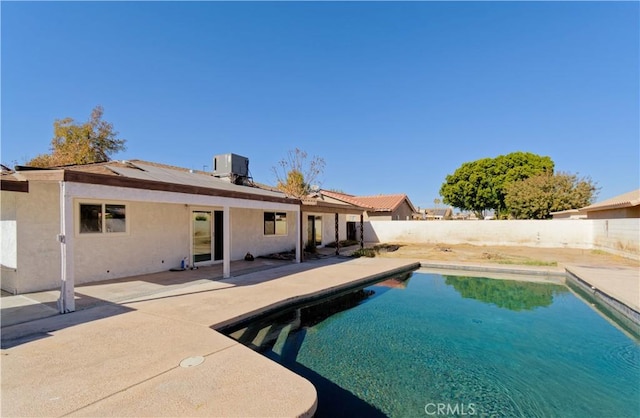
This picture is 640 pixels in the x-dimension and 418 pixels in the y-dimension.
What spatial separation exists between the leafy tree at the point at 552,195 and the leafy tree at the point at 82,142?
3842cm

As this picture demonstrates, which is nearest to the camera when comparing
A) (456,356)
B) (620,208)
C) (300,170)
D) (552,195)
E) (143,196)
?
(456,356)

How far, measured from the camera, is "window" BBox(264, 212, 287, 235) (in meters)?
15.6

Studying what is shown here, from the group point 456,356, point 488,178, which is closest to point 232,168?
point 456,356

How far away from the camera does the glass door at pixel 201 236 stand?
1180cm

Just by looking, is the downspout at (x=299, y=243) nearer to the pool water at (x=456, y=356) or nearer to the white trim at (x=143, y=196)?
the white trim at (x=143, y=196)

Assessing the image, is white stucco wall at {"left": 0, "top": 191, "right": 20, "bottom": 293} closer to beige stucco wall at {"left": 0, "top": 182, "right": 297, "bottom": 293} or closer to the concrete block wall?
beige stucco wall at {"left": 0, "top": 182, "right": 297, "bottom": 293}

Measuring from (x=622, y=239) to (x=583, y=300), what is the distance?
9702 mm

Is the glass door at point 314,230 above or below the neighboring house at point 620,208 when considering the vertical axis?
below

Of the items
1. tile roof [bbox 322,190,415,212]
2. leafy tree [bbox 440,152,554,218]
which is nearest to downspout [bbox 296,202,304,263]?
tile roof [bbox 322,190,415,212]

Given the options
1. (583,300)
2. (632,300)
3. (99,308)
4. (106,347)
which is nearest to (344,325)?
(106,347)

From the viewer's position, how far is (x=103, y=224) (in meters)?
9.07

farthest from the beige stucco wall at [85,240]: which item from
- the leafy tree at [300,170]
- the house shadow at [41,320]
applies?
the leafy tree at [300,170]

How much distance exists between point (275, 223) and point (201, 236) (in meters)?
4.72

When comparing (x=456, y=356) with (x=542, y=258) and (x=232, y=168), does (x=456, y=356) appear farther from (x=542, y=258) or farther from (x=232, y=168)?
(x=542, y=258)
